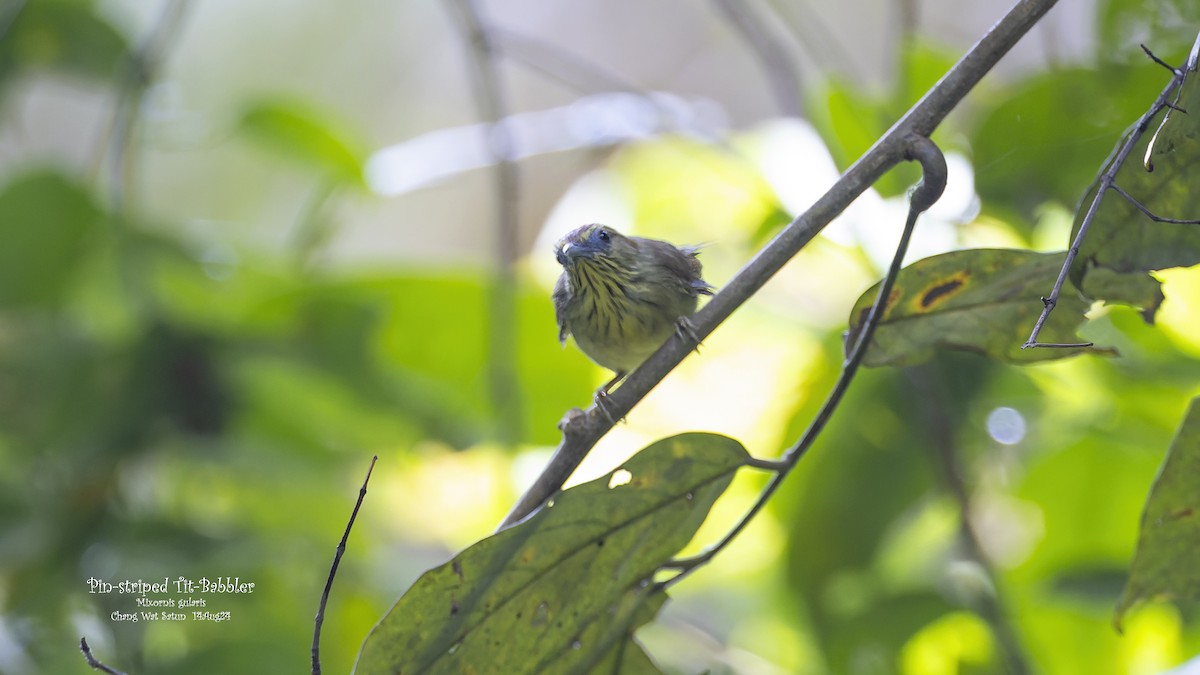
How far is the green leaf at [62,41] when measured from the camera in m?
2.32

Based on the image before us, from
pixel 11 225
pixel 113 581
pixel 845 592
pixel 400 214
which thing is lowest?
pixel 113 581

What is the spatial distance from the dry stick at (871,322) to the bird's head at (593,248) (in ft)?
2.67

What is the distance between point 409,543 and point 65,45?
5.23 ft

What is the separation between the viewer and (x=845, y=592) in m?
1.87

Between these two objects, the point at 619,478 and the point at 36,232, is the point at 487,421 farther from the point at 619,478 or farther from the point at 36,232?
the point at 619,478

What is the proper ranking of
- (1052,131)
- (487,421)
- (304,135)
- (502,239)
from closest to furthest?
(1052,131) → (502,239) → (487,421) → (304,135)

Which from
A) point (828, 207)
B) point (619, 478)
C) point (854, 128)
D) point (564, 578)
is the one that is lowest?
point (564, 578)

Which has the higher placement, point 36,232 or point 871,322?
point 871,322

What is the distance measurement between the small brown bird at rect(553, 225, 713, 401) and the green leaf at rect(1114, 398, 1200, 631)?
2.76 feet

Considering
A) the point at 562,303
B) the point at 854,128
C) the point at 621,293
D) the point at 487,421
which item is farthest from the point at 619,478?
the point at 487,421

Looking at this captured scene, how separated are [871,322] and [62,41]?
213 cm

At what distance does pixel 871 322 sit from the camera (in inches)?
40.9

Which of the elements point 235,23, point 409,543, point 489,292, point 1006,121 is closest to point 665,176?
point 489,292

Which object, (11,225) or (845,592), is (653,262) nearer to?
(845,592)
